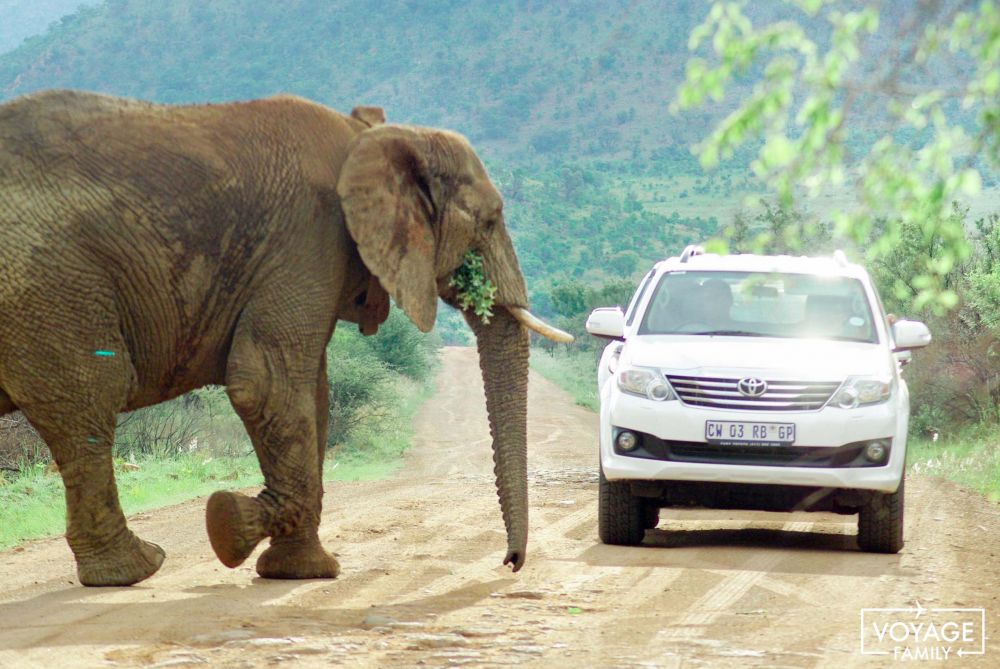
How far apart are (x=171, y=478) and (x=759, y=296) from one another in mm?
8532

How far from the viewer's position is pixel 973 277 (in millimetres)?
21516

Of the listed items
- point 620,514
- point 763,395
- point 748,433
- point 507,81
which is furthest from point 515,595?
point 507,81

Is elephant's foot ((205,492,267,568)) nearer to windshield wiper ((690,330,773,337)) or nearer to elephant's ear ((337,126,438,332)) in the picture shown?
elephant's ear ((337,126,438,332))

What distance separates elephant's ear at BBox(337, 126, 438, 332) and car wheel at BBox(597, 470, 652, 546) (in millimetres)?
2110

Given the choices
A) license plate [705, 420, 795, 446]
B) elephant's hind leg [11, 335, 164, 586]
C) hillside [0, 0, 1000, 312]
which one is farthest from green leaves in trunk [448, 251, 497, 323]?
hillside [0, 0, 1000, 312]

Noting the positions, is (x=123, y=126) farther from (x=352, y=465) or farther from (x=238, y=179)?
(x=352, y=465)

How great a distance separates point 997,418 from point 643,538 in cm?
1256

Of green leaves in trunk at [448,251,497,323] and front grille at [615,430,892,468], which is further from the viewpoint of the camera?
front grille at [615,430,892,468]

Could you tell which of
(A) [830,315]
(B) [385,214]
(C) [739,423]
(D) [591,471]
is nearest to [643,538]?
(C) [739,423]

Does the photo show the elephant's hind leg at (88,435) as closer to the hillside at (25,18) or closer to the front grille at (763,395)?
the front grille at (763,395)

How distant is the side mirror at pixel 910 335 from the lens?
10.9 m

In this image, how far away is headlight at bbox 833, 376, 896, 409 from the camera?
10.2 meters

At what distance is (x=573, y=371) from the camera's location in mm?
53344

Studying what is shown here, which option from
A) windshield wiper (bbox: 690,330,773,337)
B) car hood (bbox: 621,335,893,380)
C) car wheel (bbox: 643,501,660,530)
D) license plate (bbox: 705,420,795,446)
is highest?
windshield wiper (bbox: 690,330,773,337)
